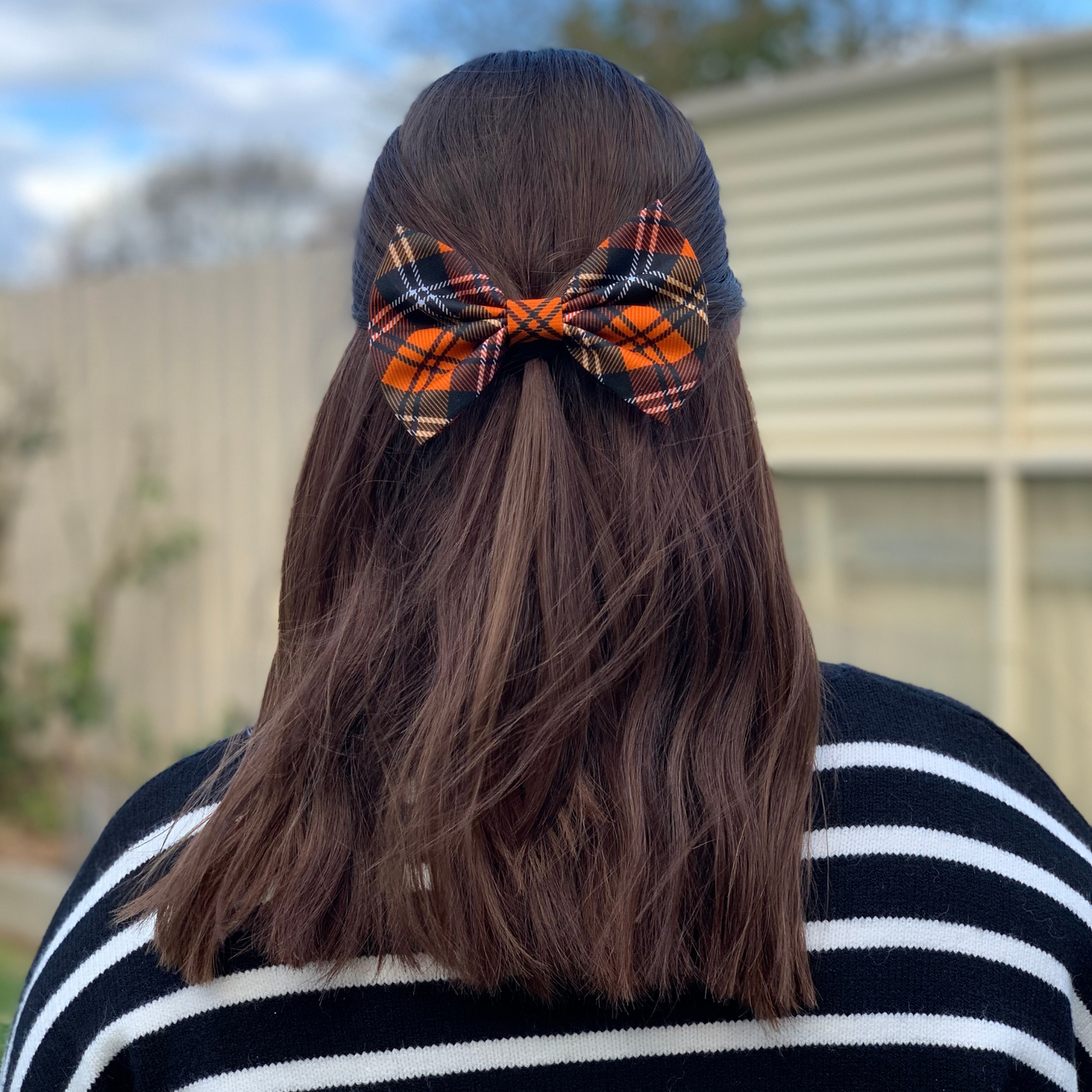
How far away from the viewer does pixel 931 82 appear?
12.2 ft

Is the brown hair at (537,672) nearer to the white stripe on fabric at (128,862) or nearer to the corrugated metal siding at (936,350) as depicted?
the white stripe on fabric at (128,862)

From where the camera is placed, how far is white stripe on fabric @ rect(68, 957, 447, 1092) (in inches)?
39.1

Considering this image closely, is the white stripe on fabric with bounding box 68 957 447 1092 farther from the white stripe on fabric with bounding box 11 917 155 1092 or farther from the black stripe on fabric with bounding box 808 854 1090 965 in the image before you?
the black stripe on fabric with bounding box 808 854 1090 965

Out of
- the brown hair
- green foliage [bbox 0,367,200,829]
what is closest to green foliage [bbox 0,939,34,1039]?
green foliage [bbox 0,367,200,829]

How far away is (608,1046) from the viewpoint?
3.23 ft

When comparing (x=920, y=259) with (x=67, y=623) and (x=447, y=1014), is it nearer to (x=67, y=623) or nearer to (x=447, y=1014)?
(x=447, y=1014)

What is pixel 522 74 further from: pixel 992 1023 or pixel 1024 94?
pixel 1024 94

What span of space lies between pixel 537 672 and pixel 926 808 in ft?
1.19

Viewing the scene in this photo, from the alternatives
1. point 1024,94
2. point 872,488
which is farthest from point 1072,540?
point 1024,94

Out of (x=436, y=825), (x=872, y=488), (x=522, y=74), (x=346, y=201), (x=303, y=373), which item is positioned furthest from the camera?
(x=346, y=201)

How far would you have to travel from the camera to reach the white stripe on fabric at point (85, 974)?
1.03 meters

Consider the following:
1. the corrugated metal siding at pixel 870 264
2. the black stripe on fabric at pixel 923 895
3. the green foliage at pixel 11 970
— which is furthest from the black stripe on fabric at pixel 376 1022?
the corrugated metal siding at pixel 870 264

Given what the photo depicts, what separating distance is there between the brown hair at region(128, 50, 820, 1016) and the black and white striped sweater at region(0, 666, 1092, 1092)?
0.14 feet

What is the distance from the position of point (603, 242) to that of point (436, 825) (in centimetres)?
50
